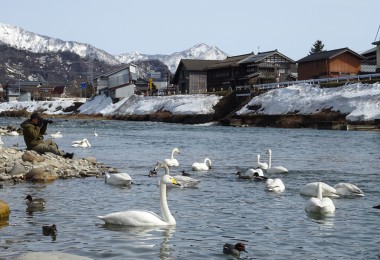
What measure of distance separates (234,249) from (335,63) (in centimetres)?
7299

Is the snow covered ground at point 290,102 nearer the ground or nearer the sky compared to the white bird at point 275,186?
nearer the sky

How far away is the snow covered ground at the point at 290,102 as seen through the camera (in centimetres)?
5753

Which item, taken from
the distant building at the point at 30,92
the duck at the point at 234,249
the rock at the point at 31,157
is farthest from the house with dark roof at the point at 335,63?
the distant building at the point at 30,92

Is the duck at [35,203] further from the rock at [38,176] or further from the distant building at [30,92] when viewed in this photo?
the distant building at [30,92]

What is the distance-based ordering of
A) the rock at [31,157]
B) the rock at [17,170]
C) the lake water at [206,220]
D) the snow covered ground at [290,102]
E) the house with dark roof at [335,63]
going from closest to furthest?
the lake water at [206,220]
the rock at [17,170]
the rock at [31,157]
the snow covered ground at [290,102]
the house with dark roof at [335,63]

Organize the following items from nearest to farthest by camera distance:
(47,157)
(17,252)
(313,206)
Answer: (17,252) < (313,206) < (47,157)

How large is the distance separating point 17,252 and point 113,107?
10027 cm

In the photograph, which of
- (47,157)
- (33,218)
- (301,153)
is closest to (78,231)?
(33,218)

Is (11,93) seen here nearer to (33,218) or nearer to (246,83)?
(246,83)

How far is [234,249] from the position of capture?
918cm

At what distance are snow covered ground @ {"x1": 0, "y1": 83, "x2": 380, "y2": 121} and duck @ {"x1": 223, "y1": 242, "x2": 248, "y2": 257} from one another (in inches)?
1889

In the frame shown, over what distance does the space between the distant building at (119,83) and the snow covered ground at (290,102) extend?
19.2 feet

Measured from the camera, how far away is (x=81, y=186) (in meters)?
17.4

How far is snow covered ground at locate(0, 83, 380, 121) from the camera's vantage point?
57531 millimetres
